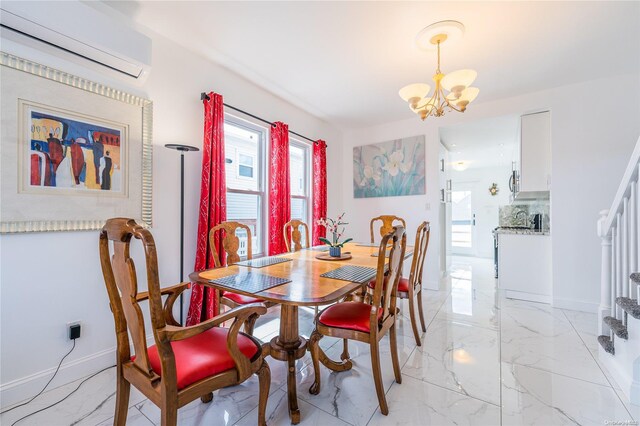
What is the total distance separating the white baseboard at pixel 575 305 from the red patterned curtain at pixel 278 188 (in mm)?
3334

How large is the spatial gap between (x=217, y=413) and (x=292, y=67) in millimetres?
2949

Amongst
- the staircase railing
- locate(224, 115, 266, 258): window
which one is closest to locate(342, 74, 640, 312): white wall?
the staircase railing

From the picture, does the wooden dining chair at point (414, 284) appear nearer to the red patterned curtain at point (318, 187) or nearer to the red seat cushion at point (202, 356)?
the red seat cushion at point (202, 356)

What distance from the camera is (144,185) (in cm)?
207

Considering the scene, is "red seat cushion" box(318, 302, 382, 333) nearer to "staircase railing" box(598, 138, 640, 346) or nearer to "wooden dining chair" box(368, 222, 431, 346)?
"wooden dining chair" box(368, 222, 431, 346)

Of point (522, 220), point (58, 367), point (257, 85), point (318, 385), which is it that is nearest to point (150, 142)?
point (257, 85)

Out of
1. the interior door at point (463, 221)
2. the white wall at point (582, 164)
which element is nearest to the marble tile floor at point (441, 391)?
the white wall at point (582, 164)

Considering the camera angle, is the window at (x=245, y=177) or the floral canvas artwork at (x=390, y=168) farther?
the floral canvas artwork at (x=390, y=168)

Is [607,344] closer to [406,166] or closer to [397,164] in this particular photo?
[406,166]

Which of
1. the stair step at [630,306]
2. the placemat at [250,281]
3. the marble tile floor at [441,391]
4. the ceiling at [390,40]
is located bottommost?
the marble tile floor at [441,391]

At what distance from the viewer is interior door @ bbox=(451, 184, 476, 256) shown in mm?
7188

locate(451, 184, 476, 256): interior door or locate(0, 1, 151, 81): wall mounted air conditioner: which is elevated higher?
locate(0, 1, 151, 81): wall mounted air conditioner

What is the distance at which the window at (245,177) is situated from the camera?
9.66ft

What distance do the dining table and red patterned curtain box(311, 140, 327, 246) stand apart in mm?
1946
